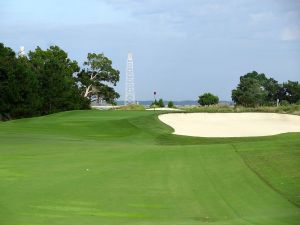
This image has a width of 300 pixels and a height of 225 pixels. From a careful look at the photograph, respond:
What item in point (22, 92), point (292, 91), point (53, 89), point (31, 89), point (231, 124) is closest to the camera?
point (231, 124)

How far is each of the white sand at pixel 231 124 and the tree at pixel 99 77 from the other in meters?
44.5

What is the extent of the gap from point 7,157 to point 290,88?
60.9m

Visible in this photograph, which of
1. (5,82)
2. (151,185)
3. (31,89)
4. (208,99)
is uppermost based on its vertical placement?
(5,82)

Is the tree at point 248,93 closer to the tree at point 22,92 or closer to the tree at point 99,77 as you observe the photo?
the tree at point 99,77

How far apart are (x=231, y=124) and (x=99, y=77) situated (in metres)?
48.9

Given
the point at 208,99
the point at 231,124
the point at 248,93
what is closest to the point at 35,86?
the point at 231,124

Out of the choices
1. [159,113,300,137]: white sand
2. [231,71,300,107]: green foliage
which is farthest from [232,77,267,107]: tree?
[159,113,300,137]: white sand

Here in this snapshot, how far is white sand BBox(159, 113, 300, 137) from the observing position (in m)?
27.5

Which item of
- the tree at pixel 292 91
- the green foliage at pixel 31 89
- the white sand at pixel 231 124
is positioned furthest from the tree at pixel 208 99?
the white sand at pixel 231 124

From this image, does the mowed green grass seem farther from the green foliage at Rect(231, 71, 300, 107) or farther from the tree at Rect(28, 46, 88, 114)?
the green foliage at Rect(231, 71, 300, 107)

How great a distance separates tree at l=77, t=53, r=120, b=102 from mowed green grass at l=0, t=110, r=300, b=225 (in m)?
58.8

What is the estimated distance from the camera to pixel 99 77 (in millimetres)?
78188

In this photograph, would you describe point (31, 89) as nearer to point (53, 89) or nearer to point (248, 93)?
point (53, 89)

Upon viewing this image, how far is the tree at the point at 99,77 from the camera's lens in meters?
76.3
